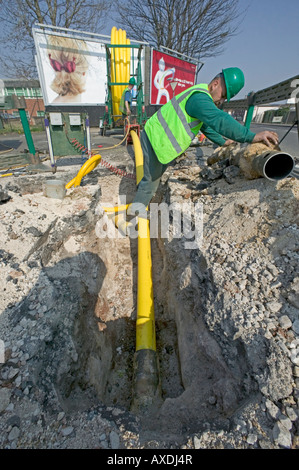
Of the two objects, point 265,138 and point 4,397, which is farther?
point 265,138

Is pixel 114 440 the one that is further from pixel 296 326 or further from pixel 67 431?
pixel 296 326

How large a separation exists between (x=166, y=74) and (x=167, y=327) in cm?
1104

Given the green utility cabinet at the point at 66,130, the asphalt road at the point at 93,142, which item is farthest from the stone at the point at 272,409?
the green utility cabinet at the point at 66,130

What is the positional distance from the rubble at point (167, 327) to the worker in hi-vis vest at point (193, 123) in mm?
630

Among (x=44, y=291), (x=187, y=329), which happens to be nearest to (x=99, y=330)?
(x=44, y=291)

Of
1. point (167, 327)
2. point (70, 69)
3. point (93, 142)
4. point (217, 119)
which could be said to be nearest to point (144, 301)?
point (167, 327)

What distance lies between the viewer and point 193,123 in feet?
8.34

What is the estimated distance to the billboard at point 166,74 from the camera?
957cm

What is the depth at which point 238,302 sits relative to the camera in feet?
5.74

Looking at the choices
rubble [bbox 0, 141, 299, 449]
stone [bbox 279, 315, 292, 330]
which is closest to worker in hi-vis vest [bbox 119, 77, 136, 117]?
rubble [bbox 0, 141, 299, 449]

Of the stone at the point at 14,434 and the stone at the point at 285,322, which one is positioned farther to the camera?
the stone at the point at 285,322

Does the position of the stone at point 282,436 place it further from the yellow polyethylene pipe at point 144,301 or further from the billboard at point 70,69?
the billboard at point 70,69

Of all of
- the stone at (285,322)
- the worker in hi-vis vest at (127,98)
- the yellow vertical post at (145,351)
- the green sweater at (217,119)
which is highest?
the worker in hi-vis vest at (127,98)

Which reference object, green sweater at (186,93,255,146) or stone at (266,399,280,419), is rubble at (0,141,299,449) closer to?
stone at (266,399,280,419)
